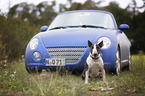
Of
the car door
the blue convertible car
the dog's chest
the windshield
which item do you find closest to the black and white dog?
the dog's chest

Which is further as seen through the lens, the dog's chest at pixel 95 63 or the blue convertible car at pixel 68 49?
the blue convertible car at pixel 68 49

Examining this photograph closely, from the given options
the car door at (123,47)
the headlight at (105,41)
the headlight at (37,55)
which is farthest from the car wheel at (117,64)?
the headlight at (37,55)

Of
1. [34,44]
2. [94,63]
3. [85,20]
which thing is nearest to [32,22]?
[85,20]

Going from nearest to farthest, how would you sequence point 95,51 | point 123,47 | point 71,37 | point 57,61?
point 95,51 → point 57,61 → point 71,37 → point 123,47

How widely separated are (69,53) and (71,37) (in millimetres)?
387

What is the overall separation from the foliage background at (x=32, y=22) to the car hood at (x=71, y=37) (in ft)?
7.74

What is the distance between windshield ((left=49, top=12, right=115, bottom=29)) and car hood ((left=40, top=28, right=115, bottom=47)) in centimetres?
69

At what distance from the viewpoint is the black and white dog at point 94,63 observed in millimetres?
4372

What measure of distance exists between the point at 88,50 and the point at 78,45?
0.24 metres

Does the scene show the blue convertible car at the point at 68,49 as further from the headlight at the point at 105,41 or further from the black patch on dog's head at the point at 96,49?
the black patch on dog's head at the point at 96,49

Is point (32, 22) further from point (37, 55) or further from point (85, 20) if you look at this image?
point (37, 55)

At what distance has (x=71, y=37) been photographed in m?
4.98

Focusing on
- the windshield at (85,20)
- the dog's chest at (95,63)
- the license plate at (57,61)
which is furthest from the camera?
the windshield at (85,20)

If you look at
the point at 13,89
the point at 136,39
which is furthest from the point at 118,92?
the point at 136,39
